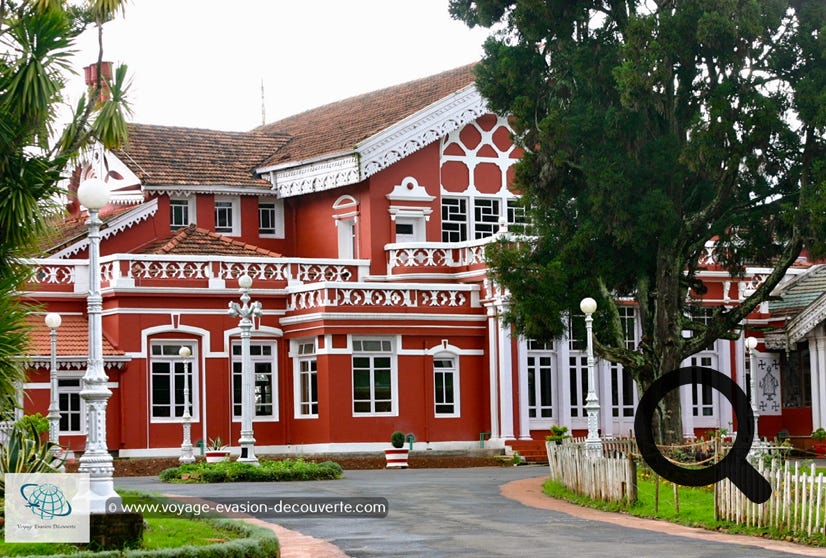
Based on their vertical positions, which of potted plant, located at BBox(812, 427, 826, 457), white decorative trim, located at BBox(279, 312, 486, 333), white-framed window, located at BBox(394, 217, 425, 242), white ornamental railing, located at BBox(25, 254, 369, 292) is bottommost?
potted plant, located at BBox(812, 427, 826, 457)

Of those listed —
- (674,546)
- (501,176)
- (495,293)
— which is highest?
(501,176)

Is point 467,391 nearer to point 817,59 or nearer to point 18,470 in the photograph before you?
point 817,59

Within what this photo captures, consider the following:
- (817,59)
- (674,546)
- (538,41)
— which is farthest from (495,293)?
(674,546)

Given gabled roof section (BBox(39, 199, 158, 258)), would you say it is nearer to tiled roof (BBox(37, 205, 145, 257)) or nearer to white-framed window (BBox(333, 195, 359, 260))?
tiled roof (BBox(37, 205, 145, 257))

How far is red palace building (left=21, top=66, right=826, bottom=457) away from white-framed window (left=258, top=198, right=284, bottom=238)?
64 millimetres

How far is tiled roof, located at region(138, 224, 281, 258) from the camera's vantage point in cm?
3834

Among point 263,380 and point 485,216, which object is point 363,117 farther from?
point 263,380

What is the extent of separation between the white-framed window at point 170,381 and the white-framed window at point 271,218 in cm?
664

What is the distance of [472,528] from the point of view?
19.6 m

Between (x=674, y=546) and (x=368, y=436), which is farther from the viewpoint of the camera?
(x=368, y=436)

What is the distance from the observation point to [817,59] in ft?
87.3

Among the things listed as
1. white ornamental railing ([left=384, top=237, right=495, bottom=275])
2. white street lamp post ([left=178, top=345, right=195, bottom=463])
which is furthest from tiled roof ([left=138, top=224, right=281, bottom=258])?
white ornamental railing ([left=384, top=237, right=495, bottom=275])

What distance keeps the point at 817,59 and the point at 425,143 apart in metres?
15.5

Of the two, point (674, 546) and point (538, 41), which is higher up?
point (538, 41)
